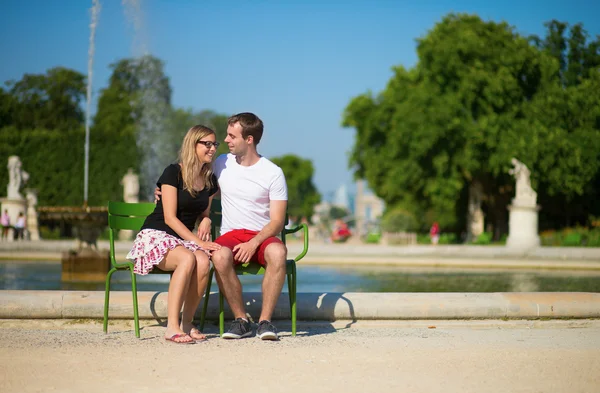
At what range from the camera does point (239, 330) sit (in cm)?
530

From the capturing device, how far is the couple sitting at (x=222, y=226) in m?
5.32

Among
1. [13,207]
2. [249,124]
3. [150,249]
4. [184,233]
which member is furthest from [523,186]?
[150,249]

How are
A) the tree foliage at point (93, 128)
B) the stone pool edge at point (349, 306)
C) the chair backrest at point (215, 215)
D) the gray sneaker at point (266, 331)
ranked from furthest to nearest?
the tree foliage at point (93, 128), the chair backrest at point (215, 215), the stone pool edge at point (349, 306), the gray sneaker at point (266, 331)

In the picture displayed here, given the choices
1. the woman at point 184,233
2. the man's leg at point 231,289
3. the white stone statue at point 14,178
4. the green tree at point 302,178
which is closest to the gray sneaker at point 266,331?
the man's leg at point 231,289

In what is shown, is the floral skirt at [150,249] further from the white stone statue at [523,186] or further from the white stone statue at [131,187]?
the white stone statue at [131,187]

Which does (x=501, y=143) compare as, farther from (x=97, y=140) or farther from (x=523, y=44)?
(x=97, y=140)

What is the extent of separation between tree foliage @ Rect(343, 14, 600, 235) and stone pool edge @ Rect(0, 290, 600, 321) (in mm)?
21869

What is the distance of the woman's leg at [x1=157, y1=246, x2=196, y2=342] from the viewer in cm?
520

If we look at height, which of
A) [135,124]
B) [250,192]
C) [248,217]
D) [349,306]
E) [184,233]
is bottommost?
[349,306]

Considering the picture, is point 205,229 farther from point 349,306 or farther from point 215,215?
point 349,306

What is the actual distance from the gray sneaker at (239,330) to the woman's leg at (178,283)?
31cm

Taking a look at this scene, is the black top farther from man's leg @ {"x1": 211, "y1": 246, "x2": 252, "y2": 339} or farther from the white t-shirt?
man's leg @ {"x1": 211, "y1": 246, "x2": 252, "y2": 339}

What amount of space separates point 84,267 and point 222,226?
20.5ft

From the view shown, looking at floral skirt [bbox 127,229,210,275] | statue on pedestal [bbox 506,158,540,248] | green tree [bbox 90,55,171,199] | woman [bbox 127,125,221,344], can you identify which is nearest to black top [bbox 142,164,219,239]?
woman [bbox 127,125,221,344]
